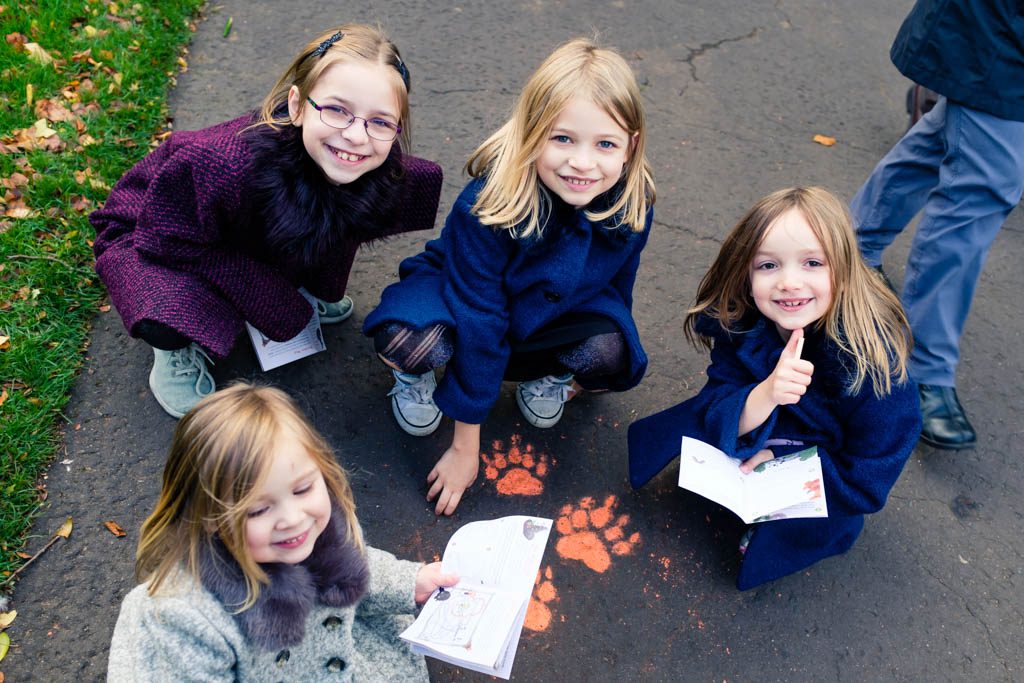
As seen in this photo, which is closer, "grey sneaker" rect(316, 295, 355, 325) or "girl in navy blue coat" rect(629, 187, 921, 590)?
"girl in navy blue coat" rect(629, 187, 921, 590)

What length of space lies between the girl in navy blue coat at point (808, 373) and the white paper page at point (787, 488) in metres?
0.04

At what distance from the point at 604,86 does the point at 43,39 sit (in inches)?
108

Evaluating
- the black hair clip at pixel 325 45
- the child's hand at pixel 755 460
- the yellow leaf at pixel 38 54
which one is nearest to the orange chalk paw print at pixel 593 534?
the child's hand at pixel 755 460

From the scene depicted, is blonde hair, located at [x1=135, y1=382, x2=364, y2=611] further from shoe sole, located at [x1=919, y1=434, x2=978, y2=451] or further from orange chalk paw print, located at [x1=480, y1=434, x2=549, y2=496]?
shoe sole, located at [x1=919, y1=434, x2=978, y2=451]

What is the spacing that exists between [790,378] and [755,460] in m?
0.29

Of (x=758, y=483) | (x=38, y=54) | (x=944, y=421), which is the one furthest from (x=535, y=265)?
(x=38, y=54)

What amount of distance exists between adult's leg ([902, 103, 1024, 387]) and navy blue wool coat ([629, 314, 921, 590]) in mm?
687

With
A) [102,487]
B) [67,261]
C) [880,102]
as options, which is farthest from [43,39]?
[880,102]

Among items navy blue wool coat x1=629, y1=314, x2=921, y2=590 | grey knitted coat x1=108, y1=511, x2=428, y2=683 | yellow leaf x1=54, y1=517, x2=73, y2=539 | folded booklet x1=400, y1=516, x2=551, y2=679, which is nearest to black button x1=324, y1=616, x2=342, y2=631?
grey knitted coat x1=108, y1=511, x2=428, y2=683

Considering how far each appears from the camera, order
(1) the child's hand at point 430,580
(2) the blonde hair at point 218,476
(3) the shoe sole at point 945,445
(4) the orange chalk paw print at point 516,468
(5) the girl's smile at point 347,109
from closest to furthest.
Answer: (2) the blonde hair at point 218,476 < (1) the child's hand at point 430,580 < (5) the girl's smile at point 347,109 < (4) the orange chalk paw print at point 516,468 < (3) the shoe sole at point 945,445

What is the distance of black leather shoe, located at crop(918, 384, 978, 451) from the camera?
2.64 metres

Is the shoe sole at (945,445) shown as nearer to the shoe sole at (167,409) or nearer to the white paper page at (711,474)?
the white paper page at (711,474)

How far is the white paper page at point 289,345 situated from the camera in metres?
2.43

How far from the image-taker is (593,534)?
2305 mm
